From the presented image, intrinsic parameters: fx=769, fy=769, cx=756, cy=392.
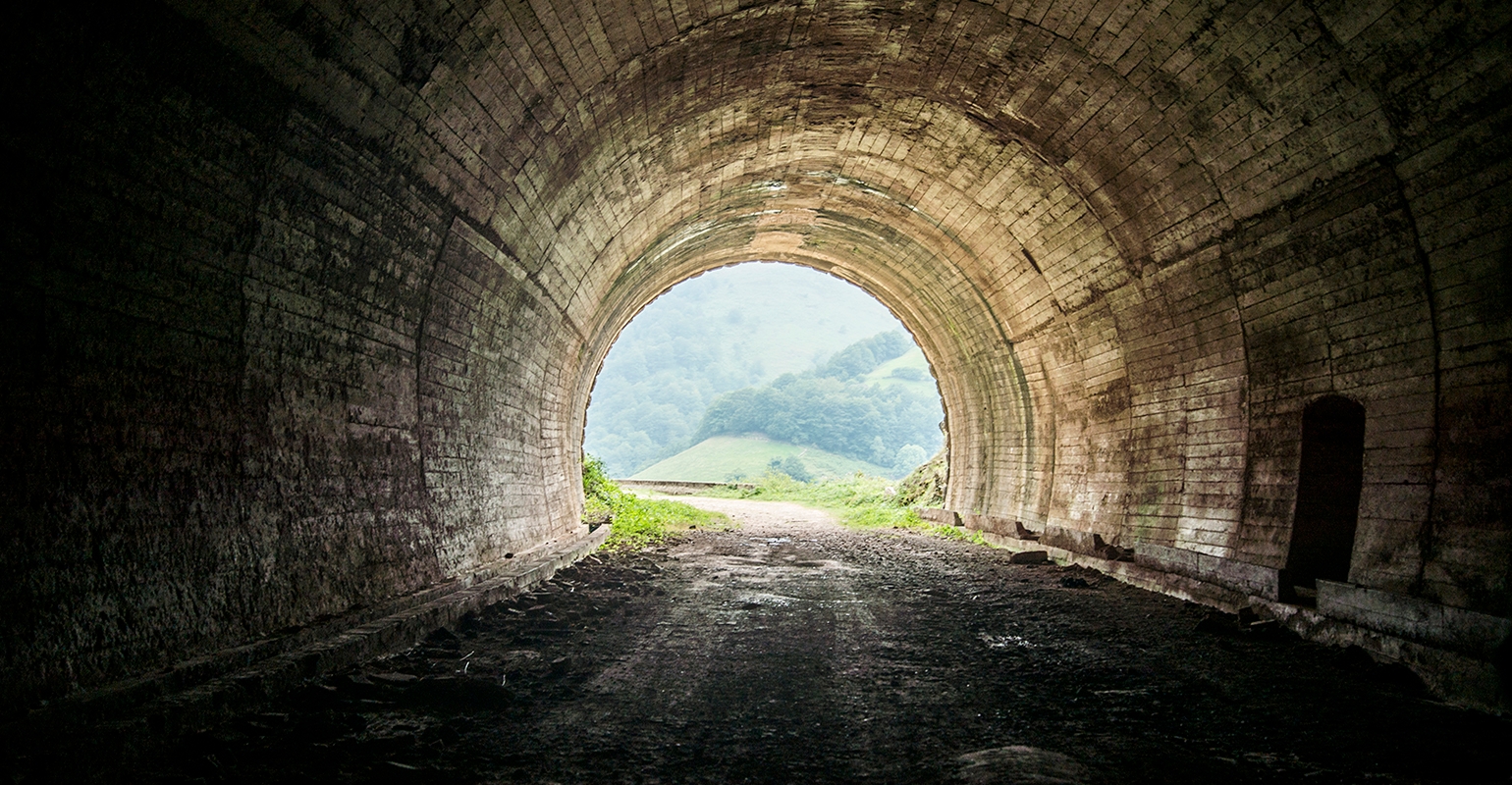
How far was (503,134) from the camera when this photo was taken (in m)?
5.57

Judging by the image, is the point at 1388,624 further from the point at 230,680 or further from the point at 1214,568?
the point at 230,680

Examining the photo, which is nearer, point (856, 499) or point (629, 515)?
point (629, 515)

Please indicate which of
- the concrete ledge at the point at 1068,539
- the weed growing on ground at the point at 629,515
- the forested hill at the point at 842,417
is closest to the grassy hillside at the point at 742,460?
the forested hill at the point at 842,417

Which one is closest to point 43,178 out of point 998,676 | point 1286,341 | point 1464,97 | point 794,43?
point 998,676

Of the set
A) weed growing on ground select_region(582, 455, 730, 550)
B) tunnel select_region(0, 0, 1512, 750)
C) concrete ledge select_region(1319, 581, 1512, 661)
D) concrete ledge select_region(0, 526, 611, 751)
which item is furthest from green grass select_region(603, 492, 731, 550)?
concrete ledge select_region(1319, 581, 1512, 661)

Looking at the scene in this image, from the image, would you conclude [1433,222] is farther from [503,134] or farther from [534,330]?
[534,330]

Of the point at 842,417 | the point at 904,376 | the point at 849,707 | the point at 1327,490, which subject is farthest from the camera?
the point at 904,376

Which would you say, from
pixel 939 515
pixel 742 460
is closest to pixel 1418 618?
pixel 939 515

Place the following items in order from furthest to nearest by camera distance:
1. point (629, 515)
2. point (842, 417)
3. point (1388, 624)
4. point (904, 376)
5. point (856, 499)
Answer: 1. point (904, 376)
2. point (842, 417)
3. point (856, 499)
4. point (629, 515)
5. point (1388, 624)

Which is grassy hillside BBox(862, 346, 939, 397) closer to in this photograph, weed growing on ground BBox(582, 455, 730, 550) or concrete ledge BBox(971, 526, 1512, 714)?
A: weed growing on ground BBox(582, 455, 730, 550)

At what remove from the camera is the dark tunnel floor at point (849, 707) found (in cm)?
300

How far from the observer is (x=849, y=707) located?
3.74 m

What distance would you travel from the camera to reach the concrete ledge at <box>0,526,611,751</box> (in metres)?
2.75

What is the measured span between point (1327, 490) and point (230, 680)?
318 inches
